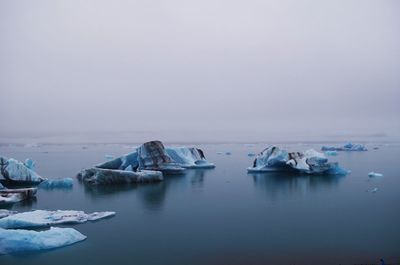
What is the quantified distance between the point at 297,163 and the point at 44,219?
1100 centimetres

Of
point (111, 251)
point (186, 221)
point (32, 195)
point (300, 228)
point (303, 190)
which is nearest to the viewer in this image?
point (111, 251)

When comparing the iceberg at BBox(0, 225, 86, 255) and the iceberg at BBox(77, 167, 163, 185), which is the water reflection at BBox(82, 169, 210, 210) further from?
the iceberg at BBox(0, 225, 86, 255)

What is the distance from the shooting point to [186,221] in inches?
352

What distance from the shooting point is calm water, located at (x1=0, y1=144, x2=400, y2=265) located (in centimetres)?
634

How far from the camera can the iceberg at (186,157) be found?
741 inches

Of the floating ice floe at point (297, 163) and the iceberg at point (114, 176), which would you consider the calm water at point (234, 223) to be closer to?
the iceberg at point (114, 176)

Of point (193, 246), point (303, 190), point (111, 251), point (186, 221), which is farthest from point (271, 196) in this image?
point (111, 251)

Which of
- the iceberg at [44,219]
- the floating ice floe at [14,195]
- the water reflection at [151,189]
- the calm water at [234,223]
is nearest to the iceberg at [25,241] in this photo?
the calm water at [234,223]

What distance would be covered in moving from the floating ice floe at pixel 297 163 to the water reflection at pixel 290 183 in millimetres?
271

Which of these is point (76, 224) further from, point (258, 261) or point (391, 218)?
point (391, 218)

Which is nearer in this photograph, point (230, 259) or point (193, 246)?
point (230, 259)

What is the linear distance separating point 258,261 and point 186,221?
3.07 m

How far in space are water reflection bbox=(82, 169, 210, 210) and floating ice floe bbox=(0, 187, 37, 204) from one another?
5.46 feet

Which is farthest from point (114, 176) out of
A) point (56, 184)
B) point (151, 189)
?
point (56, 184)
